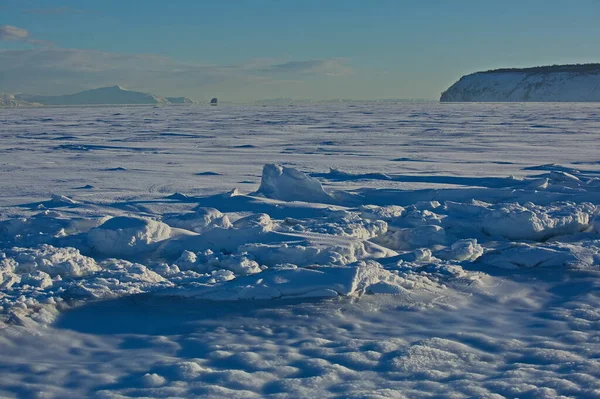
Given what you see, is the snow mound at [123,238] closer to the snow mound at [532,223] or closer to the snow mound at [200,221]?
the snow mound at [200,221]

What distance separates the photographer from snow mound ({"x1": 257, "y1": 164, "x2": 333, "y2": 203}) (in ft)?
20.9

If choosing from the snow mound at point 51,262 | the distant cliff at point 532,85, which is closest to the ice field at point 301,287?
the snow mound at point 51,262

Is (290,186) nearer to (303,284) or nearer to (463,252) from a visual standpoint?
(463,252)

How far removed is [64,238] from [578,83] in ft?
253

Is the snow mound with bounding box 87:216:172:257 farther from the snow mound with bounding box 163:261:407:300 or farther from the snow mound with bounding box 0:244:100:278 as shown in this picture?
the snow mound with bounding box 163:261:407:300

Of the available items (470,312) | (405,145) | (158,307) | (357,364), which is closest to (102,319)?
(158,307)

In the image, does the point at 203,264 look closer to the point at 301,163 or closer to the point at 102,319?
the point at 102,319

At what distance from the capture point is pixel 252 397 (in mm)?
2459

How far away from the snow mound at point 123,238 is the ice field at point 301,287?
0.4 inches

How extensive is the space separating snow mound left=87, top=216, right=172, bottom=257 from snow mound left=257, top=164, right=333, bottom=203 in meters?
1.97

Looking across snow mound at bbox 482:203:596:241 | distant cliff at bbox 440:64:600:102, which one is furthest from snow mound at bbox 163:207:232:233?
distant cliff at bbox 440:64:600:102

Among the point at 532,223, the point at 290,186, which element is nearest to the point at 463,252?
the point at 532,223

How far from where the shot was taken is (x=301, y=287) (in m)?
3.72

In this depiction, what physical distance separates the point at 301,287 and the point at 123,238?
158 cm
